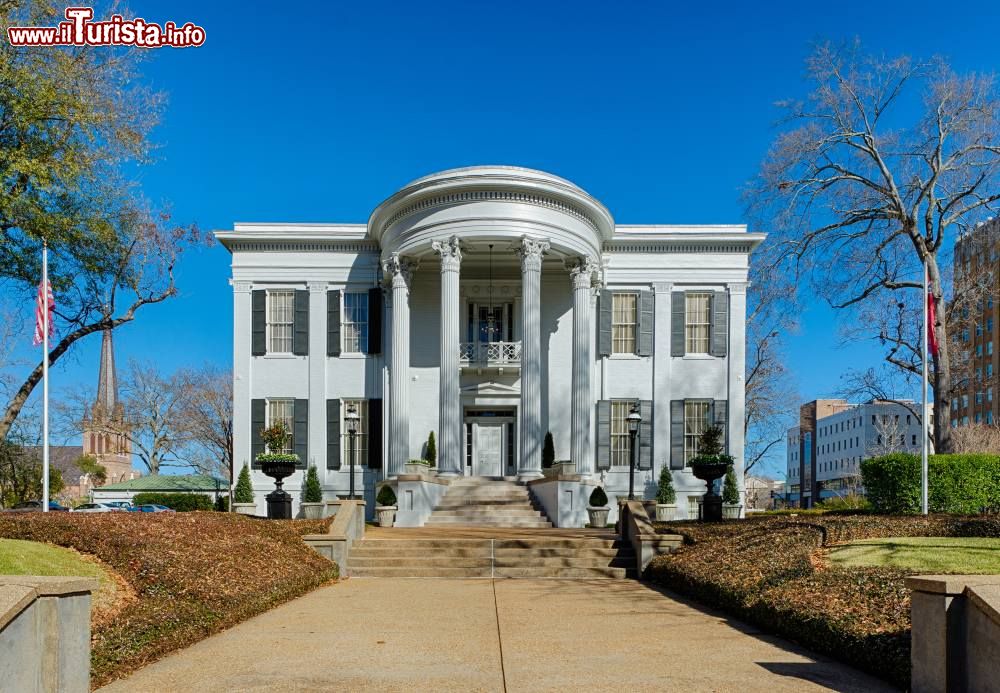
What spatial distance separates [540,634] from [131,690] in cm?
393

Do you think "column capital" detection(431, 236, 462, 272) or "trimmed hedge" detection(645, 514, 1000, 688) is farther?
"column capital" detection(431, 236, 462, 272)

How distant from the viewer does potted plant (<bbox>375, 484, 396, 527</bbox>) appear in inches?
785

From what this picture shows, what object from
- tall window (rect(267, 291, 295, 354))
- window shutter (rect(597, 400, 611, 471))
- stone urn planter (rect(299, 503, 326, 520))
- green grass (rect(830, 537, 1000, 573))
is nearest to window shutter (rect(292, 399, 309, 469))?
tall window (rect(267, 291, 295, 354))

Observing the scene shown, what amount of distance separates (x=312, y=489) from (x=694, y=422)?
13.3 m

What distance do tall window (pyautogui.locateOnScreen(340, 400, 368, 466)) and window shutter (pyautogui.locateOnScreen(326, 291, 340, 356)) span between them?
73.9 inches

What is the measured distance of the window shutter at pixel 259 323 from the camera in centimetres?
2622

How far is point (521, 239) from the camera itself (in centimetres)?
2261

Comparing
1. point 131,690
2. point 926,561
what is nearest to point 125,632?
point 131,690

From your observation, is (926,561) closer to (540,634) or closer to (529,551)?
(540,634)

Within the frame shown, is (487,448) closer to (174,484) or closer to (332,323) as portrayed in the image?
(332,323)

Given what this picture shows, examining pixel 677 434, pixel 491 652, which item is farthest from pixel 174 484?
pixel 491 652

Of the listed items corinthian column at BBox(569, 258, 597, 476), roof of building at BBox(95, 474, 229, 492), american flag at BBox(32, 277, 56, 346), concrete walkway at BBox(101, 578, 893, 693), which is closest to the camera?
concrete walkway at BBox(101, 578, 893, 693)

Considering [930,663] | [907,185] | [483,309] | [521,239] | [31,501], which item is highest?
[907,185]

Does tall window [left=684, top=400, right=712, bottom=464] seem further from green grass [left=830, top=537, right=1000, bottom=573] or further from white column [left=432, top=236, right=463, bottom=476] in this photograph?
green grass [left=830, top=537, right=1000, bottom=573]
